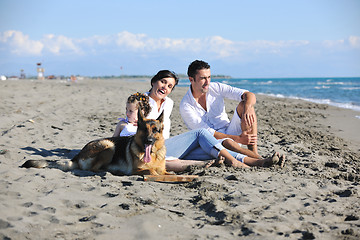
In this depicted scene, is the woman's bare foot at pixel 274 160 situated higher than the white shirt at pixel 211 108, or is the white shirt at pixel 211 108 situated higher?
the white shirt at pixel 211 108

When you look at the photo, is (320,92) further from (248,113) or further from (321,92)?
(248,113)

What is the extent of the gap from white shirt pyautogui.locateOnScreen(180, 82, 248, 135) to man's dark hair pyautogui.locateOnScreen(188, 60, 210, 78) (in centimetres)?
→ 30

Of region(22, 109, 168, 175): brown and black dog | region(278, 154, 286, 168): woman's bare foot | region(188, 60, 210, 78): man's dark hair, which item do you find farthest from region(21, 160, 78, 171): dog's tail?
region(278, 154, 286, 168): woman's bare foot

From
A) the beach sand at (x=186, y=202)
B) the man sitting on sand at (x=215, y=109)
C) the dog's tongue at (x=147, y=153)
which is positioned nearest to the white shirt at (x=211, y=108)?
the man sitting on sand at (x=215, y=109)

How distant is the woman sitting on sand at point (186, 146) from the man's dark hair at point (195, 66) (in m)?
0.30

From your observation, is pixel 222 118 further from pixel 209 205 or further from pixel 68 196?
pixel 68 196

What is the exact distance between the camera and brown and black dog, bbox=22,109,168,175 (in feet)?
14.2

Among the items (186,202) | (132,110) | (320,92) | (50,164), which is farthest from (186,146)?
(320,92)

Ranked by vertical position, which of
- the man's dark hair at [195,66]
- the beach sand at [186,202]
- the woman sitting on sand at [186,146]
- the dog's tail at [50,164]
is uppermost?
the man's dark hair at [195,66]

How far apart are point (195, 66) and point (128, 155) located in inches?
73.7

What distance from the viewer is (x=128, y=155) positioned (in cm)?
470

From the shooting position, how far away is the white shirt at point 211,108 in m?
5.57

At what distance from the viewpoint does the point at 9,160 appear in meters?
5.14

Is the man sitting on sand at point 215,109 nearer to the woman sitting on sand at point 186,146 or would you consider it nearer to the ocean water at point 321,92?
the woman sitting on sand at point 186,146
